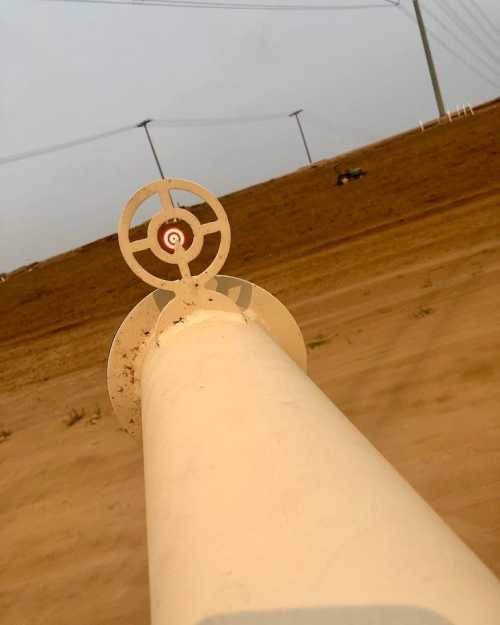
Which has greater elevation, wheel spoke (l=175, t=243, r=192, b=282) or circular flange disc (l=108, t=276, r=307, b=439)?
wheel spoke (l=175, t=243, r=192, b=282)

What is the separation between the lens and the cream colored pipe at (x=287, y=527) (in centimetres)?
84

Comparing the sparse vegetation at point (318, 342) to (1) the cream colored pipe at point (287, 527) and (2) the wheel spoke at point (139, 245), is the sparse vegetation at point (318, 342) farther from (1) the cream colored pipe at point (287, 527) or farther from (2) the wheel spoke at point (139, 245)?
(1) the cream colored pipe at point (287, 527)

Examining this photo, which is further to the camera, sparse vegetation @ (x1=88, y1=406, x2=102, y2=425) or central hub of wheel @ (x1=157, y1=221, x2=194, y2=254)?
sparse vegetation @ (x1=88, y1=406, x2=102, y2=425)

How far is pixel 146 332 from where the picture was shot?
258 centimetres

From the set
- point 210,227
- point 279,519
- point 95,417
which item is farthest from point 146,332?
point 95,417

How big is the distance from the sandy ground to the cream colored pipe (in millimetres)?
1996

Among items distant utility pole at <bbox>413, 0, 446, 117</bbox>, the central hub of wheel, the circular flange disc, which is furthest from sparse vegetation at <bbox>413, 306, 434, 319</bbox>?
distant utility pole at <bbox>413, 0, 446, 117</bbox>

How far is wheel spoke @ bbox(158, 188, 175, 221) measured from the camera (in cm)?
246

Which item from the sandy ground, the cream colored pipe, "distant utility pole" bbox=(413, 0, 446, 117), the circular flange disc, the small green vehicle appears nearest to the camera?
the cream colored pipe

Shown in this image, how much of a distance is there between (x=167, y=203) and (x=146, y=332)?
538 millimetres

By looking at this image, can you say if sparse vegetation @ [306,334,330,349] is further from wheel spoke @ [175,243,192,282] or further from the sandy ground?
wheel spoke @ [175,243,192,282]

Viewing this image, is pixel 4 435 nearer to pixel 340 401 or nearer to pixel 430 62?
pixel 340 401

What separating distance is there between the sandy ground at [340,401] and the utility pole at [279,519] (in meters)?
1.94

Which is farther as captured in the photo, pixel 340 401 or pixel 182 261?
pixel 340 401
